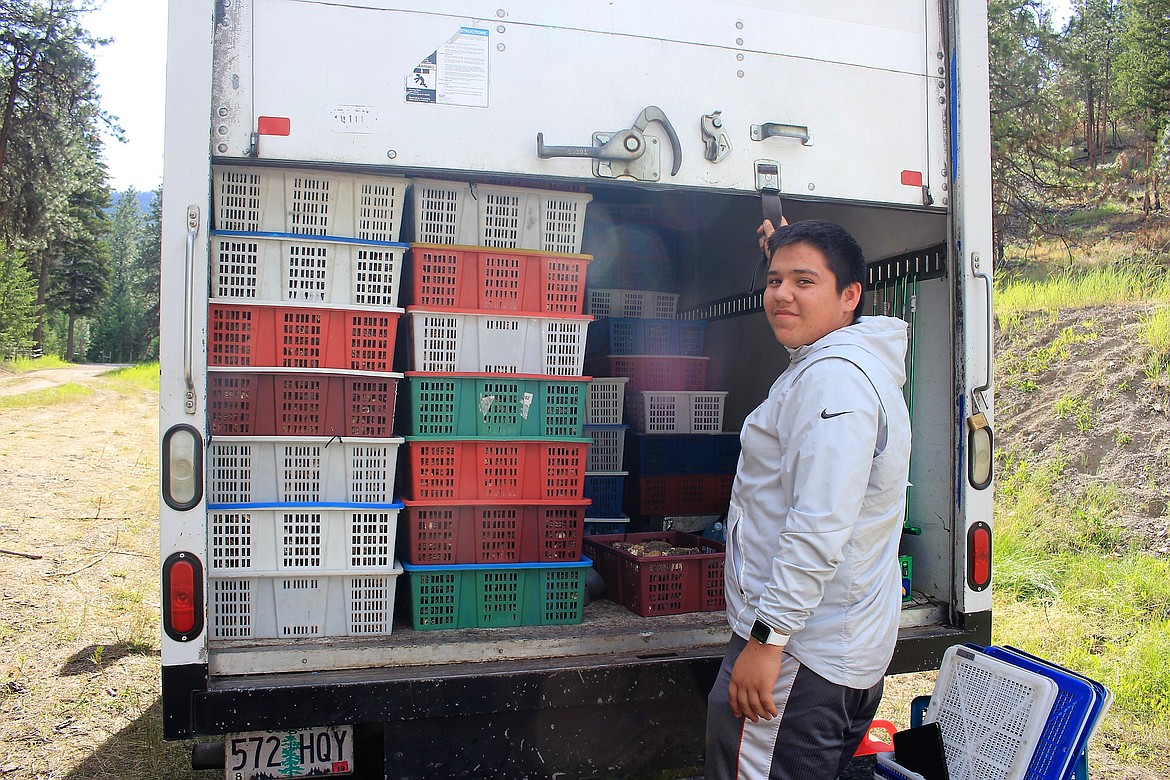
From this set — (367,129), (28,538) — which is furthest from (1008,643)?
(28,538)

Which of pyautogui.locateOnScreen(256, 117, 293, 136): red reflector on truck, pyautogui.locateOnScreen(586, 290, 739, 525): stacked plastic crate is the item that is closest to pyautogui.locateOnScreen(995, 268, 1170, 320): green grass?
pyautogui.locateOnScreen(586, 290, 739, 525): stacked plastic crate

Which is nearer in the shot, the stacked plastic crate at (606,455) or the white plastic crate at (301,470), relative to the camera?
the white plastic crate at (301,470)

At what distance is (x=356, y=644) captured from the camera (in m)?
2.86

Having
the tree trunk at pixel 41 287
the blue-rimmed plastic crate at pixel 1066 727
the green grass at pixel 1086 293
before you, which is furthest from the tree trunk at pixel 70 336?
the blue-rimmed plastic crate at pixel 1066 727

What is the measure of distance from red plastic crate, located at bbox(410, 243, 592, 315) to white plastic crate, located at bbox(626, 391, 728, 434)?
1591mm

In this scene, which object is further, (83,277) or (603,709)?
(83,277)

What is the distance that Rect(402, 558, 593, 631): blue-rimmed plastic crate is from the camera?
10.3 ft

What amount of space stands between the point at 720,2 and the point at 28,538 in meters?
7.75

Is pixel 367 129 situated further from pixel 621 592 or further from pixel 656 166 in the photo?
pixel 621 592

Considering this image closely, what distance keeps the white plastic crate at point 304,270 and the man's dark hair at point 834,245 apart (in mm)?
1385

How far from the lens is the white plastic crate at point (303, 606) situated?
291 centimetres

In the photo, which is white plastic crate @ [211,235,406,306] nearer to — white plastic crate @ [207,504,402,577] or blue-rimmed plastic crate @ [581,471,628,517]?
white plastic crate @ [207,504,402,577]

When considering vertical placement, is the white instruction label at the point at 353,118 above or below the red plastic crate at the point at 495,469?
above

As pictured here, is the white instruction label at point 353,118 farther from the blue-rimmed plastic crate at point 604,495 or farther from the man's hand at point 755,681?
the blue-rimmed plastic crate at point 604,495
